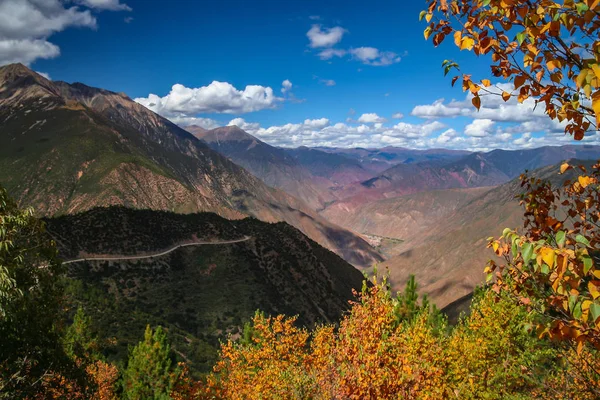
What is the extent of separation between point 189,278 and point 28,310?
88.2 m

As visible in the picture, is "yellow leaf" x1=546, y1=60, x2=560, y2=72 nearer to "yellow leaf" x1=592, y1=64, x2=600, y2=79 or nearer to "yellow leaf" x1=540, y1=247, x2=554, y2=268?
"yellow leaf" x1=592, y1=64, x2=600, y2=79

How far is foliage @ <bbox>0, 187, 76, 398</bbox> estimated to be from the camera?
12094 mm

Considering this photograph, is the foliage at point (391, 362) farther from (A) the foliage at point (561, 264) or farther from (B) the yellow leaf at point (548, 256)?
(B) the yellow leaf at point (548, 256)

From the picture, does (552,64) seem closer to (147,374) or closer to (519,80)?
(519,80)

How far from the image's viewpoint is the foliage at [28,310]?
12.1 meters

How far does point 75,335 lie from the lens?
45938 mm

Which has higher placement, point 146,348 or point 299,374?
point 299,374

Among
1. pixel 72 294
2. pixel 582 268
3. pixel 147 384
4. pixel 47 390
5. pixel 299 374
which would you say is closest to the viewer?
pixel 582 268

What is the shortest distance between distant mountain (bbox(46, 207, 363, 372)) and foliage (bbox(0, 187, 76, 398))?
4666 centimetres

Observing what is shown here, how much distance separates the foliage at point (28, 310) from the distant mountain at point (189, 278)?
4666 centimetres

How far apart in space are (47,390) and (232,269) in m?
86.4

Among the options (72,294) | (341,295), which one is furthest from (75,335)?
(341,295)

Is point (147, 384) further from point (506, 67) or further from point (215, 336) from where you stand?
point (506, 67)

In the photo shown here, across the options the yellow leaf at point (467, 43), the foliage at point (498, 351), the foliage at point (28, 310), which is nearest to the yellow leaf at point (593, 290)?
the yellow leaf at point (467, 43)
